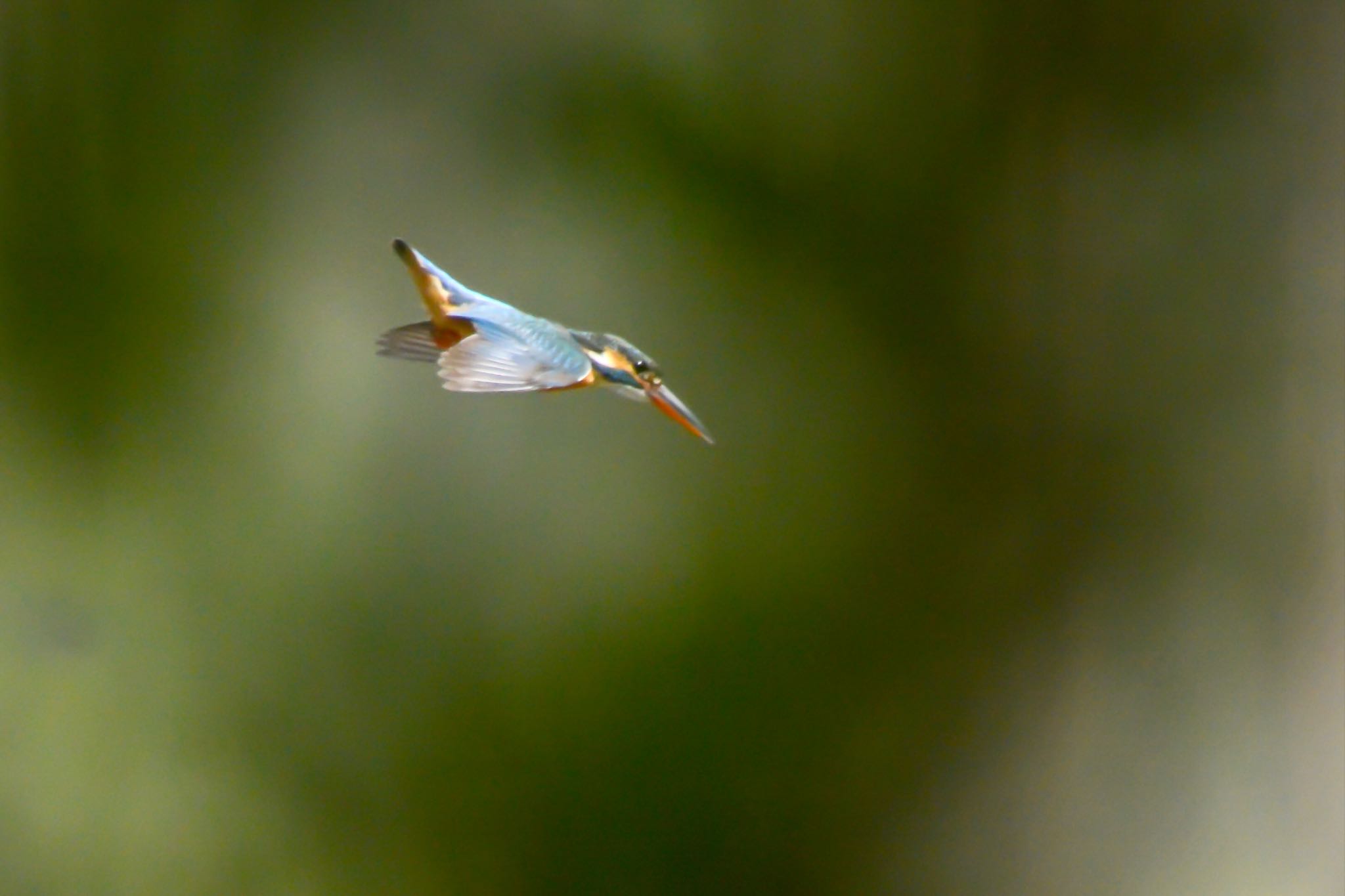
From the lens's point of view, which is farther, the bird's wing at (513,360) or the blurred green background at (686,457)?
the blurred green background at (686,457)

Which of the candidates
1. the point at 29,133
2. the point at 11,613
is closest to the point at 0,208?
the point at 29,133

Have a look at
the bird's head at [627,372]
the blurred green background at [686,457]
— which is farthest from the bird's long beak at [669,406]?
the blurred green background at [686,457]

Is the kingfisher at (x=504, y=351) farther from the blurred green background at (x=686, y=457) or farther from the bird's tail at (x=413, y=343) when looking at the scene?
the blurred green background at (x=686, y=457)

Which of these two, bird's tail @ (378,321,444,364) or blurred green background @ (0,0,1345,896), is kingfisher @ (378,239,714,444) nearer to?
bird's tail @ (378,321,444,364)

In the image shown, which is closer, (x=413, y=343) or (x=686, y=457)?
(x=413, y=343)

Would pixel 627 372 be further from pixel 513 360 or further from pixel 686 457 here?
pixel 686 457

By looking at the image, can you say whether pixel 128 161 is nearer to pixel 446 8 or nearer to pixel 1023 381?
pixel 446 8

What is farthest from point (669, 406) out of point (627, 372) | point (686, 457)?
point (686, 457)
